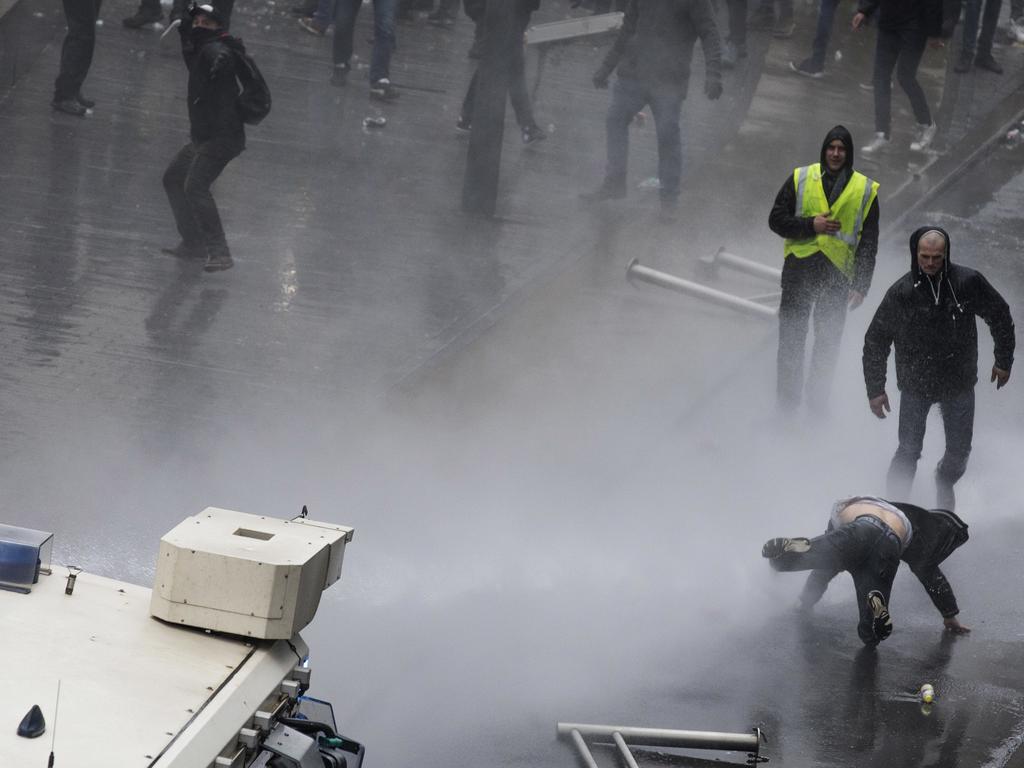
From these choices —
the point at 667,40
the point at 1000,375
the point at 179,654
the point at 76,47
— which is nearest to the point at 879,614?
the point at 1000,375

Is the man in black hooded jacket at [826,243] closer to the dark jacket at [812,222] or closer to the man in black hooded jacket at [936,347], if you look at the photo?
the dark jacket at [812,222]

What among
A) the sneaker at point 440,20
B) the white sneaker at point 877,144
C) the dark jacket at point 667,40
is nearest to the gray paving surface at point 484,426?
the white sneaker at point 877,144

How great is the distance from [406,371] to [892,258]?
14.7 feet

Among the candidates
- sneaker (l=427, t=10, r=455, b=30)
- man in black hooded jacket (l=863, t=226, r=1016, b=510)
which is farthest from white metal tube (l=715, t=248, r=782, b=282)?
sneaker (l=427, t=10, r=455, b=30)

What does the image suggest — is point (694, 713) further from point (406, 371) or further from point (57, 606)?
point (406, 371)

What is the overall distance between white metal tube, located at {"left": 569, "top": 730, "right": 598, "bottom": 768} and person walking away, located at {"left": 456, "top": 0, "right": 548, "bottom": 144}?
8.58 m

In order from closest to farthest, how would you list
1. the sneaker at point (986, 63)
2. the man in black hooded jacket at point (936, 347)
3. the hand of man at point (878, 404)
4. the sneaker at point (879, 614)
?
the sneaker at point (879, 614), the man in black hooded jacket at point (936, 347), the hand of man at point (878, 404), the sneaker at point (986, 63)

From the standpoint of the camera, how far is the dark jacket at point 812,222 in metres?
8.63

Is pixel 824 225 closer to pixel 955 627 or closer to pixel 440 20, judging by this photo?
pixel 955 627

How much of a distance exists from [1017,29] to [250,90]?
11.4m

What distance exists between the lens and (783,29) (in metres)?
17.9

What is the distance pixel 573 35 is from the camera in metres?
14.3

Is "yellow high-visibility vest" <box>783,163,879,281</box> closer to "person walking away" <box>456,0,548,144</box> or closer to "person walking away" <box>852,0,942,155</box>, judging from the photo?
"person walking away" <box>456,0,548,144</box>

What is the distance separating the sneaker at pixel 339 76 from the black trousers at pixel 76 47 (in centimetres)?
272
